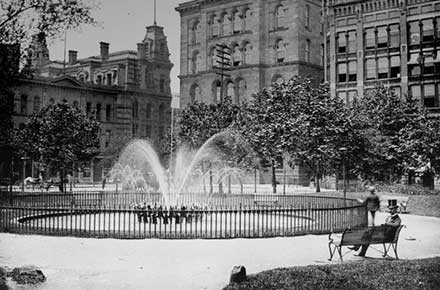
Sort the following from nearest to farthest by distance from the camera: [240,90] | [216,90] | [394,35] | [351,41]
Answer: [394,35] → [351,41] → [240,90] → [216,90]

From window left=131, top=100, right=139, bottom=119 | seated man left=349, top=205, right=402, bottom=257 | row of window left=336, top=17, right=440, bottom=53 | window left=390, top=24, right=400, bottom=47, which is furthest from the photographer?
window left=131, top=100, right=139, bottom=119

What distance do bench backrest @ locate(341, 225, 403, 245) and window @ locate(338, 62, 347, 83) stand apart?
47.5 metres

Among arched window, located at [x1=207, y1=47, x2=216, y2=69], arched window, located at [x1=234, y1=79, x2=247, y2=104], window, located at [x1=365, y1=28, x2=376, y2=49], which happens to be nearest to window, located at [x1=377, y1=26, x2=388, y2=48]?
window, located at [x1=365, y1=28, x2=376, y2=49]

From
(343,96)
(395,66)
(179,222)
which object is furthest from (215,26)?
(179,222)

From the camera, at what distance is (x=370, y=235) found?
44.2 feet

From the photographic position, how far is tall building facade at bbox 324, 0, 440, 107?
54.5m

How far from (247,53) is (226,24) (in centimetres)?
532

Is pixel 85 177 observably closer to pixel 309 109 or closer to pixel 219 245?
pixel 309 109

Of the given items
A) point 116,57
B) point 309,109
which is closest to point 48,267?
point 309,109

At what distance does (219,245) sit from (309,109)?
28525 mm

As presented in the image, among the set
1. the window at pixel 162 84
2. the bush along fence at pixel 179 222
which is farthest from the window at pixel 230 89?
the bush along fence at pixel 179 222

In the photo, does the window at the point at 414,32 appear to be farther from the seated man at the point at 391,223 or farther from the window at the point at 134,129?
the seated man at the point at 391,223

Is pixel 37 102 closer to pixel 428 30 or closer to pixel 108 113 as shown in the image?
pixel 108 113

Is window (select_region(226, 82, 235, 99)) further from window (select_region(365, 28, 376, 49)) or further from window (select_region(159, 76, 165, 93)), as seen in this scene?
window (select_region(365, 28, 376, 49))
